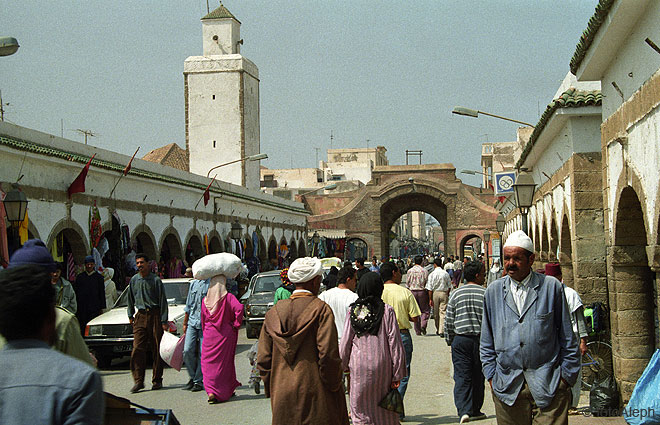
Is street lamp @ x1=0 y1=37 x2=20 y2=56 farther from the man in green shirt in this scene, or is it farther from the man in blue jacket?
the man in blue jacket

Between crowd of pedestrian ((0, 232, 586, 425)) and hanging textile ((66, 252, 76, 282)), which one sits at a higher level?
hanging textile ((66, 252, 76, 282))

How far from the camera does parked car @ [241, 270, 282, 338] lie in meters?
16.3

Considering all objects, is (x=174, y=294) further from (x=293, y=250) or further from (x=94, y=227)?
(x=293, y=250)

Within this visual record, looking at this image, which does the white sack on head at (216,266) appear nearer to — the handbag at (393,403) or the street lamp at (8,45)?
the handbag at (393,403)

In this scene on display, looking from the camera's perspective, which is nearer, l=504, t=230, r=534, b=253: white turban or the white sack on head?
l=504, t=230, r=534, b=253: white turban

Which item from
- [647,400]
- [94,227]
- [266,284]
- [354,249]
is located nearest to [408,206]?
[354,249]

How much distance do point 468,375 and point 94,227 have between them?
13.4m

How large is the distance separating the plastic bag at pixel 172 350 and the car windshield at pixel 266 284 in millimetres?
7538

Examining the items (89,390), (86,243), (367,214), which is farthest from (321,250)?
(89,390)

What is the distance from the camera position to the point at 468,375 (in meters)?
7.96

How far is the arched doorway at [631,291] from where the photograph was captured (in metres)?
8.73

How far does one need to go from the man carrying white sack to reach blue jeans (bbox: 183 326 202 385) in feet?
1.48

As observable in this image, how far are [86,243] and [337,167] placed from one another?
69954 millimetres

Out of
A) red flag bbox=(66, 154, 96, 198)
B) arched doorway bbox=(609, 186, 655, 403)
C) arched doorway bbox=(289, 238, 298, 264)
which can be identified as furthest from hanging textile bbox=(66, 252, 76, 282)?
arched doorway bbox=(289, 238, 298, 264)
